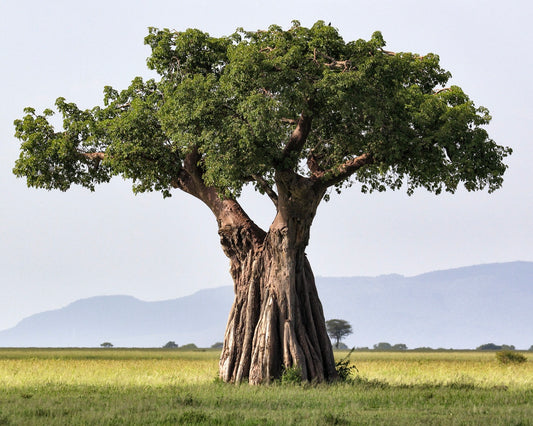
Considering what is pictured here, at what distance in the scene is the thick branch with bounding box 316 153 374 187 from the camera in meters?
31.0

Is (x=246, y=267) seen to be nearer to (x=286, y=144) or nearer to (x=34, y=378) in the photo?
(x=286, y=144)

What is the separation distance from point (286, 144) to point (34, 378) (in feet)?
51.2

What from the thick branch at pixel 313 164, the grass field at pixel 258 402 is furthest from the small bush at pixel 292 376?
the thick branch at pixel 313 164

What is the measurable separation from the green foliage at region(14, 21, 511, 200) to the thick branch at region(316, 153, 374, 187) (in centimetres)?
7

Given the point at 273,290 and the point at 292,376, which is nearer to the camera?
the point at 292,376

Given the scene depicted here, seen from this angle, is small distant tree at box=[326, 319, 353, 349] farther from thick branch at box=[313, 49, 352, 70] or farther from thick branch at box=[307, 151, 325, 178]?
thick branch at box=[313, 49, 352, 70]

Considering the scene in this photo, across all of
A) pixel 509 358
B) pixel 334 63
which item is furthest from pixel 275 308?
pixel 509 358

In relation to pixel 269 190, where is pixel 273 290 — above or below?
below

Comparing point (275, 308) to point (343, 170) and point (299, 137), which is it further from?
point (299, 137)

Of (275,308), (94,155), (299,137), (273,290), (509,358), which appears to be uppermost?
(94,155)

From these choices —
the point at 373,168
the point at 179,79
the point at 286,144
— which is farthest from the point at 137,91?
the point at 373,168

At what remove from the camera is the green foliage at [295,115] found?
2842 cm

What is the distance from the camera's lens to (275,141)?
93.9ft

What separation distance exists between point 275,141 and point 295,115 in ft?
4.53
